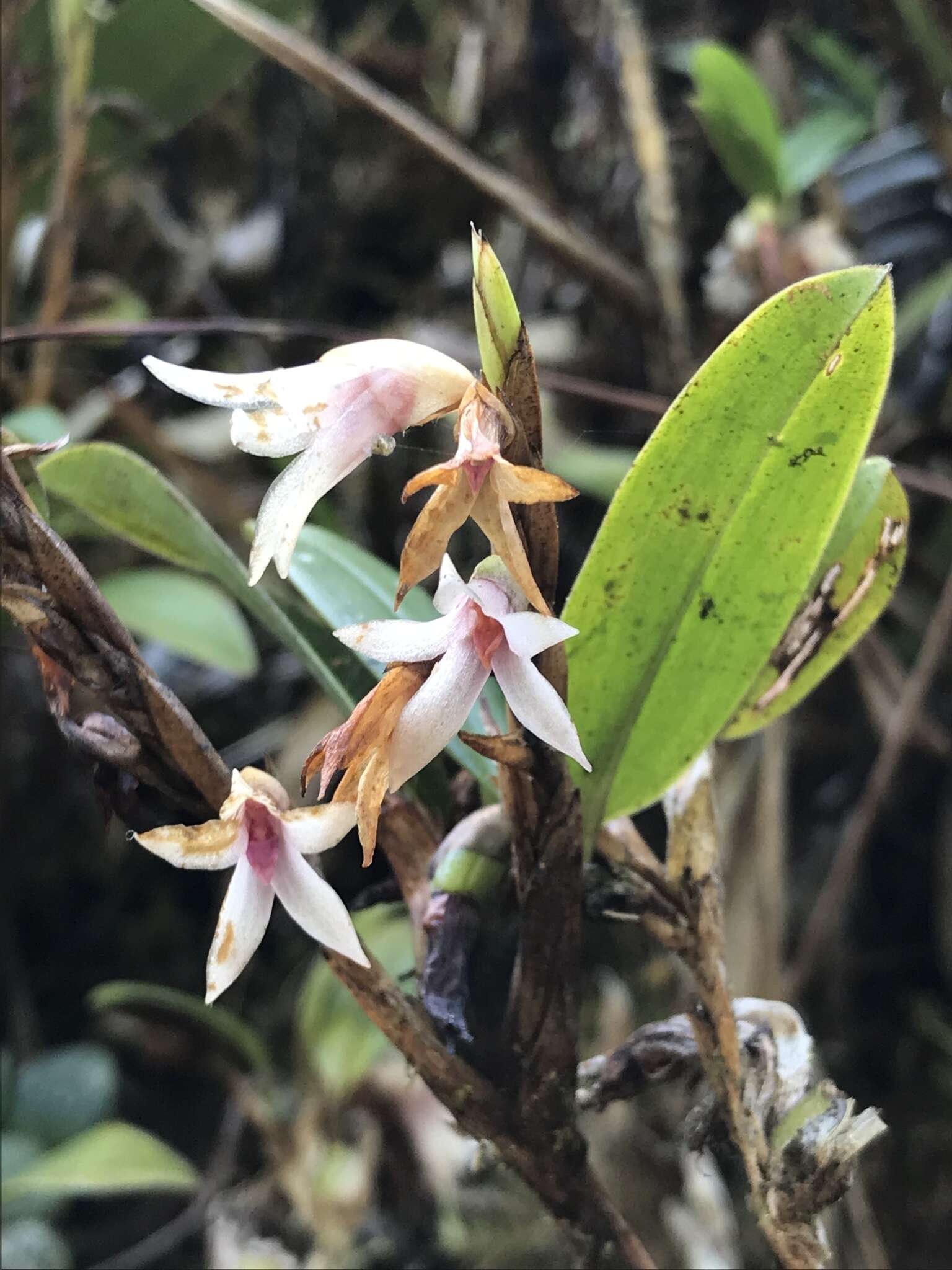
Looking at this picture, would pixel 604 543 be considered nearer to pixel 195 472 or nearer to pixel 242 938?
pixel 242 938

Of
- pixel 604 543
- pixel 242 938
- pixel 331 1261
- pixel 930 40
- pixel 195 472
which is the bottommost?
pixel 331 1261

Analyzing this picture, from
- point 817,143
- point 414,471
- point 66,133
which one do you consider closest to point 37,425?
A: point 66,133

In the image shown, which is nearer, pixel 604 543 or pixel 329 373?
pixel 329 373

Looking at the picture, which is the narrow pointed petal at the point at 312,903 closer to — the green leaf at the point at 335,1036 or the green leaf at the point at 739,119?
the green leaf at the point at 335,1036

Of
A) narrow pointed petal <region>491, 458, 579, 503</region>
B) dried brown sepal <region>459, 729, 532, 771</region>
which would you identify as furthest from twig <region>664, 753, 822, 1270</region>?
narrow pointed petal <region>491, 458, 579, 503</region>

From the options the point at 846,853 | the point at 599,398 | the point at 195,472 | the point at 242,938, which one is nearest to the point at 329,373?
the point at 242,938

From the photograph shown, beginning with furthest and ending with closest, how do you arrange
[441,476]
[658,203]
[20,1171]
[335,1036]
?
[658,203], [335,1036], [20,1171], [441,476]

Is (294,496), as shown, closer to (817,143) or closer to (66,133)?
(66,133)

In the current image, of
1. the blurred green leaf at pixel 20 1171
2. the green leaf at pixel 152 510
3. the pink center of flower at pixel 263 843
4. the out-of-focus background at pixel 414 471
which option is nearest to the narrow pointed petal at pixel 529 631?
the pink center of flower at pixel 263 843
